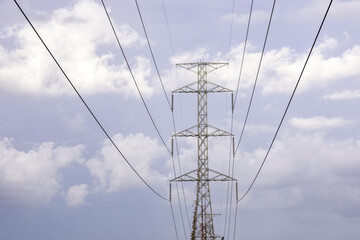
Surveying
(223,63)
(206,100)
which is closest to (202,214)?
(206,100)

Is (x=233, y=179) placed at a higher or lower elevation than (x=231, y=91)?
lower

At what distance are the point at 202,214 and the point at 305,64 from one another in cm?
3087

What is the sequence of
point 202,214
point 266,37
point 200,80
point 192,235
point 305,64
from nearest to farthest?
point 305,64
point 266,37
point 192,235
point 202,214
point 200,80

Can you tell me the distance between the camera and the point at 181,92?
1837 inches

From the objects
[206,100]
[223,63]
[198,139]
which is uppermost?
[223,63]

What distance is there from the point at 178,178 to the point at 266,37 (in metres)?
27.0

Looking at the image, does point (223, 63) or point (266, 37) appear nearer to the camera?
point (266, 37)

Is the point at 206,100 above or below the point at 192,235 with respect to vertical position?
above

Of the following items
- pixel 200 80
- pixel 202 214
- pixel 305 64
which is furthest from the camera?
pixel 200 80

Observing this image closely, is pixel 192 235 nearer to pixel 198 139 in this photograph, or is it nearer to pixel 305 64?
pixel 198 139

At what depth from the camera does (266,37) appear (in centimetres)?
1908

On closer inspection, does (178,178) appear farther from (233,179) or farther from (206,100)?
(206,100)

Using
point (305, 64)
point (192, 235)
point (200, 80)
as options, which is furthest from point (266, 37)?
point (200, 80)

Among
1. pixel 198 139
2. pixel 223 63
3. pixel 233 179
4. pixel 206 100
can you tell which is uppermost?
pixel 223 63
